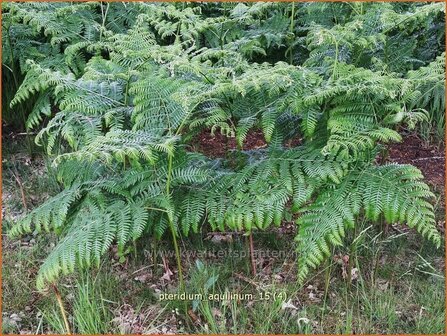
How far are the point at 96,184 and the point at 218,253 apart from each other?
2.55ft

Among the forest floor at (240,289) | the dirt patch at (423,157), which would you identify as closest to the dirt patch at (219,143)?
the forest floor at (240,289)

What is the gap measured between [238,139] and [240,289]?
80 cm

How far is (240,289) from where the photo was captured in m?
2.64

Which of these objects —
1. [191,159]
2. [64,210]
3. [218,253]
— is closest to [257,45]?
[191,159]

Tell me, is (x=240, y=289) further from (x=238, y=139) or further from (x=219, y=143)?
(x=219, y=143)

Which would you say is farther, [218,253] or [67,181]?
[218,253]

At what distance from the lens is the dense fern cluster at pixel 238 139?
225cm

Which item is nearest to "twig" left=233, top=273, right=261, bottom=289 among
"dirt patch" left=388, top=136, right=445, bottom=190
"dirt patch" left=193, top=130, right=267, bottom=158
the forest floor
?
the forest floor

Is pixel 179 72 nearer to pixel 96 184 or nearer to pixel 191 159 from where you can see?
pixel 191 159

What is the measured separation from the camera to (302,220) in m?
2.32

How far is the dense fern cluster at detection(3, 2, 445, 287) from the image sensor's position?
2248 mm

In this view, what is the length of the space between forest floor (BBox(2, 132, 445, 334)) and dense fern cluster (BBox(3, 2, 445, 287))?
0.29m

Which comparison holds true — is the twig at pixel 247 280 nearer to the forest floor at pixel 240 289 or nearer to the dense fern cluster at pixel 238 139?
the forest floor at pixel 240 289

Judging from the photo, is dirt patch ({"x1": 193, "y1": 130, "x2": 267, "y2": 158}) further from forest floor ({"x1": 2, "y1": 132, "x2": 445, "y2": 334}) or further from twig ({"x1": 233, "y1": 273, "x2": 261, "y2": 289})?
twig ({"x1": 233, "y1": 273, "x2": 261, "y2": 289})
